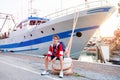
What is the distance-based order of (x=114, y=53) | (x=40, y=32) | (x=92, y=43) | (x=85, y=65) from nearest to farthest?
(x=85, y=65) < (x=40, y=32) < (x=114, y=53) < (x=92, y=43)

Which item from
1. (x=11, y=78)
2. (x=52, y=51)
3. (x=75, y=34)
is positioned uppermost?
(x=75, y=34)

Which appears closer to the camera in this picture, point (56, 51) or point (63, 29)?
point (56, 51)

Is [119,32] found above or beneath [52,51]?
above

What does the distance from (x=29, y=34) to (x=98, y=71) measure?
13.4 meters

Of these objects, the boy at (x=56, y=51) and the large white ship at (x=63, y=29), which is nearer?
the boy at (x=56, y=51)

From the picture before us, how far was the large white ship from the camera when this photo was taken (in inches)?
646

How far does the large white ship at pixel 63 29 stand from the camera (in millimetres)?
16406

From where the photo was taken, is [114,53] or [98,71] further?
[114,53]

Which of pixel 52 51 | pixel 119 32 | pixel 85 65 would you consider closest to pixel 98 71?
pixel 85 65

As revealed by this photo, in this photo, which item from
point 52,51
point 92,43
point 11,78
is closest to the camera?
point 11,78

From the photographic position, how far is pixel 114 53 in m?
28.6

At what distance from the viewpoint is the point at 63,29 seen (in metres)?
17.7

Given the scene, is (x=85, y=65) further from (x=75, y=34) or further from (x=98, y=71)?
(x=75, y=34)

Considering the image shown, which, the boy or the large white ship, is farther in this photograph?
the large white ship
